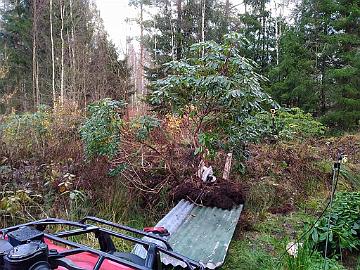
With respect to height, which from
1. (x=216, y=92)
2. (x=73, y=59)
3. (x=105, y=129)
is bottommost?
(x=105, y=129)

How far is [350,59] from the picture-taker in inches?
449

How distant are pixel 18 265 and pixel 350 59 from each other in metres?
12.4

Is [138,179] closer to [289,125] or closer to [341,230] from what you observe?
[341,230]

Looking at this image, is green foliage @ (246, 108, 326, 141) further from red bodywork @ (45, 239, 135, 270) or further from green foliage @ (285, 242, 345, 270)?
red bodywork @ (45, 239, 135, 270)

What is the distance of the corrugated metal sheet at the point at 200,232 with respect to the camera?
279cm

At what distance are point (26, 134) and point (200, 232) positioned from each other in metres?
3.65

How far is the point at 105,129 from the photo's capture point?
412 cm

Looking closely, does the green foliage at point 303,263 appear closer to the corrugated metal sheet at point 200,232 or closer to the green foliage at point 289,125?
the corrugated metal sheet at point 200,232

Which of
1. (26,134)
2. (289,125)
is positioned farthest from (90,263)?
(289,125)

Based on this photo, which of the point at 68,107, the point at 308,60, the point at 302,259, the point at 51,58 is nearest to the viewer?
the point at 302,259

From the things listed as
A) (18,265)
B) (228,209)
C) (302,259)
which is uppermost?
(18,265)

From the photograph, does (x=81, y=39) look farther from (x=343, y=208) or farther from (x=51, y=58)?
(x=343, y=208)

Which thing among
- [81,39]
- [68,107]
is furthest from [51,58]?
[68,107]

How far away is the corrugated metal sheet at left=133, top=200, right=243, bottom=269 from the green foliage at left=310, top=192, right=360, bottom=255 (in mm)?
811
